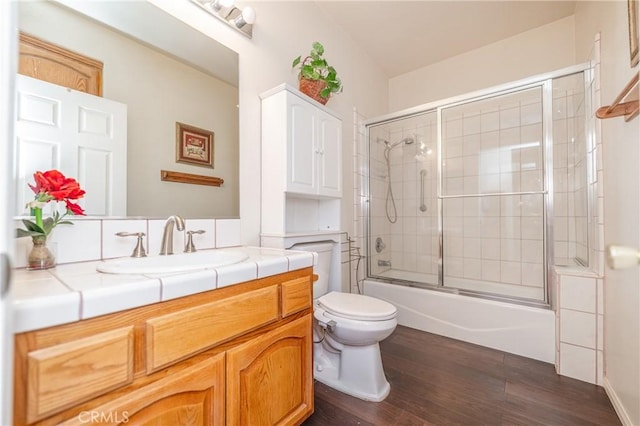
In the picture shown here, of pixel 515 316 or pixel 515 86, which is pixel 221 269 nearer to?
pixel 515 316

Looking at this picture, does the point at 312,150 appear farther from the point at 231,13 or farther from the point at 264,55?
the point at 231,13

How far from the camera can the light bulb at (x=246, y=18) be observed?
1.49m

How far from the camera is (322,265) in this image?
6.02 ft

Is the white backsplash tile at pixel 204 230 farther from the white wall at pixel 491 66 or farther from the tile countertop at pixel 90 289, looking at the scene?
the white wall at pixel 491 66

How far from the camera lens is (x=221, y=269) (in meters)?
0.85

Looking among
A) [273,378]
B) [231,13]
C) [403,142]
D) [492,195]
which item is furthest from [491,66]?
[273,378]

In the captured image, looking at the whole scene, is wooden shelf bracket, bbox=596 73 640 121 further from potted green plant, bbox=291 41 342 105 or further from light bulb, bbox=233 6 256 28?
light bulb, bbox=233 6 256 28

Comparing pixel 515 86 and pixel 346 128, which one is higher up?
pixel 515 86

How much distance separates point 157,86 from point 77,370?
3.82 ft

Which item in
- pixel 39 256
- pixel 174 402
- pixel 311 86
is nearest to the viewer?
pixel 174 402

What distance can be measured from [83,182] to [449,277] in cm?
264

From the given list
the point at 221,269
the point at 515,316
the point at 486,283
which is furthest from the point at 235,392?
the point at 486,283

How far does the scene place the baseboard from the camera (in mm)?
1186

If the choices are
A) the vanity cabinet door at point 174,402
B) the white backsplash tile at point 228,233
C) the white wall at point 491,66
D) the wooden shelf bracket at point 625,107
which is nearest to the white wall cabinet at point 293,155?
the white backsplash tile at point 228,233
